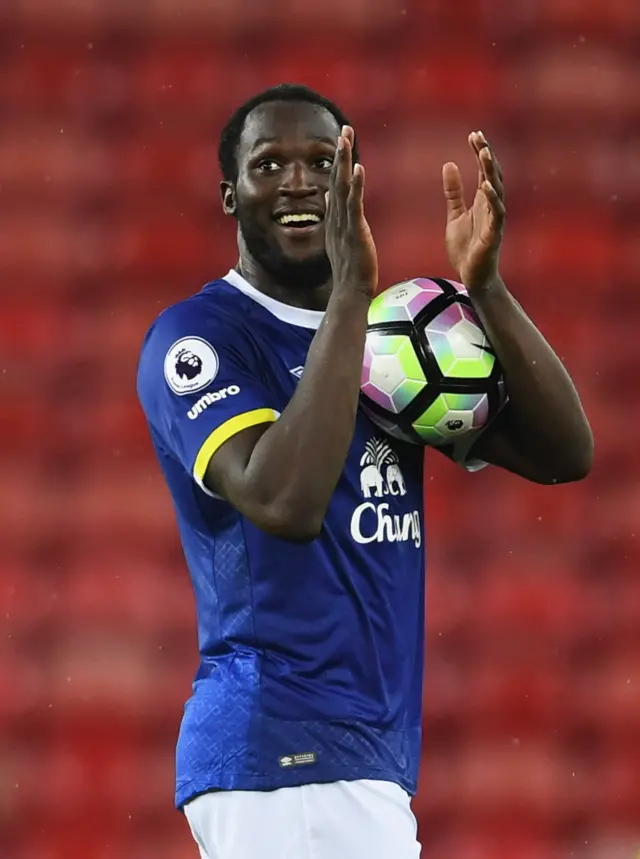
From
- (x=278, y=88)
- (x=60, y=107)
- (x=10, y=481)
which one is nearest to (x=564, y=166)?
(x=60, y=107)

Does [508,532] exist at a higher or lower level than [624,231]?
lower

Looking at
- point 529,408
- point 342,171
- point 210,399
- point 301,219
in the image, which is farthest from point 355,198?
point 529,408

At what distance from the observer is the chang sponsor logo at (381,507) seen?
1.72m

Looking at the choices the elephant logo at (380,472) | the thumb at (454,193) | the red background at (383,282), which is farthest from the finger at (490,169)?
the red background at (383,282)

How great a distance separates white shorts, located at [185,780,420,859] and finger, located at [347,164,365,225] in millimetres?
626

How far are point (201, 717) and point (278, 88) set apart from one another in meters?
0.80

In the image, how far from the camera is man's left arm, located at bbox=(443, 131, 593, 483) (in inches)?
71.9

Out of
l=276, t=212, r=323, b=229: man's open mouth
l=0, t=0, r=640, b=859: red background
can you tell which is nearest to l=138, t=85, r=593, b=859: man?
l=276, t=212, r=323, b=229: man's open mouth

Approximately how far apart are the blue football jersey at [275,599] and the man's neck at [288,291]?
91mm

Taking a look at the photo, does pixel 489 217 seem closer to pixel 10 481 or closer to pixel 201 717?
pixel 201 717

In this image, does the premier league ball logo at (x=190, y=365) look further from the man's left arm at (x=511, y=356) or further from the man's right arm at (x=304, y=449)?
the man's left arm at (x=511, y=356)

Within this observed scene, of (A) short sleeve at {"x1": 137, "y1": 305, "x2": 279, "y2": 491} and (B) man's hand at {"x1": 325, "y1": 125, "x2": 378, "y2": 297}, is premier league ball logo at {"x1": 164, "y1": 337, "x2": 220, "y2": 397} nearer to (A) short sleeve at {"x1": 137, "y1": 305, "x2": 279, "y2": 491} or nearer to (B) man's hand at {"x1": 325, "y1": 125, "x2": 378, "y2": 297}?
(A) short sleeve at {"x1": 137, "y1": 305, "x2": 279, "y2": 491}

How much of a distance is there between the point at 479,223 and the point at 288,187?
0.24m

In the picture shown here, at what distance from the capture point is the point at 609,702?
12.5ft
